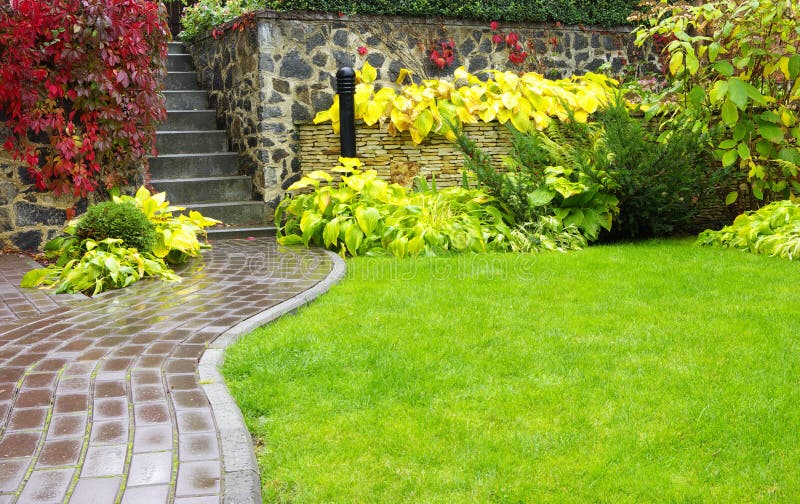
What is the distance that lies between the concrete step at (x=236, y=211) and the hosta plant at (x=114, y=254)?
1.40 meters

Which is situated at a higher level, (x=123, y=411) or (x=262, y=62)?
(x=262, y=62)

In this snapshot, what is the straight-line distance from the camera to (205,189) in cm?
800

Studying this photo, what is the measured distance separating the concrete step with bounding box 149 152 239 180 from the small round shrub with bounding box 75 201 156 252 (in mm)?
2409

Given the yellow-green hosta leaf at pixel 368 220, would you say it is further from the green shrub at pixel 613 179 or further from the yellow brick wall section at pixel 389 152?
the yellow brick wall section at pixel 389 152

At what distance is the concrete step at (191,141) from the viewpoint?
8.31m

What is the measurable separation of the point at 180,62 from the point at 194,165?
1928 mm

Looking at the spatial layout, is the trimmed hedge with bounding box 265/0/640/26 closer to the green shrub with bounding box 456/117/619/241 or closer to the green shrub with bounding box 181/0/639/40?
the green shrub with bounding box 181/0/639/40

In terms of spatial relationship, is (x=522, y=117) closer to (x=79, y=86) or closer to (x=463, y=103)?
(x=463, y=103)

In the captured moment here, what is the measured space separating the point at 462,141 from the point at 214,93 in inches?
138

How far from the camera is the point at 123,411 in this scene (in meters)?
2.97

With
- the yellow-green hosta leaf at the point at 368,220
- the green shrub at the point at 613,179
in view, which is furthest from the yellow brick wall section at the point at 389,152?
the yellow-green hosta leaf at the point at 368,220

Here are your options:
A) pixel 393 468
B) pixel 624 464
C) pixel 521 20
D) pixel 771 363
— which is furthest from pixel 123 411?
pixel 521 20

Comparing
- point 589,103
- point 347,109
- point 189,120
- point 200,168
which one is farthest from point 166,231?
point 589,103

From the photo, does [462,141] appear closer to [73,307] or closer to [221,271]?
[221,271]
